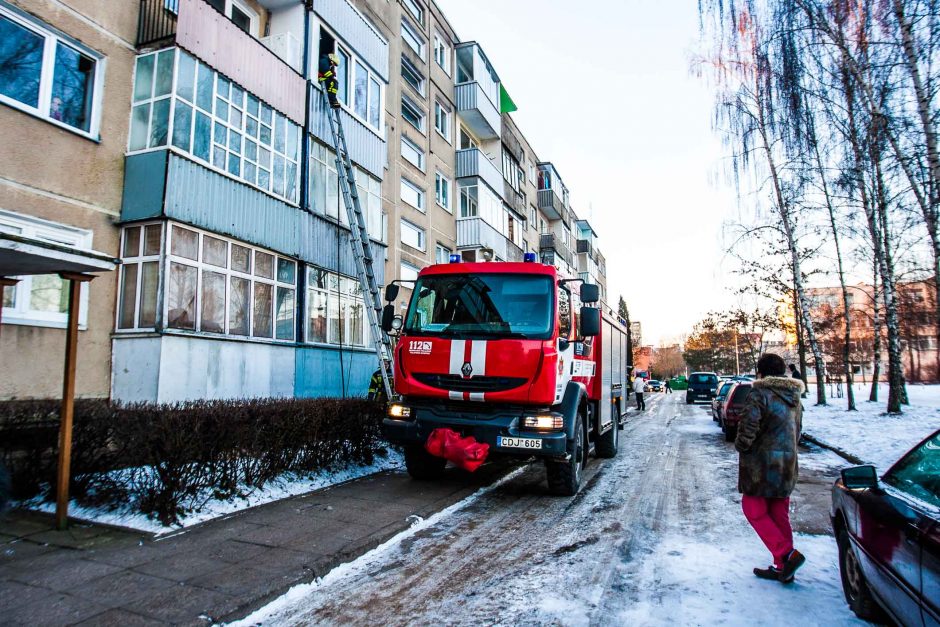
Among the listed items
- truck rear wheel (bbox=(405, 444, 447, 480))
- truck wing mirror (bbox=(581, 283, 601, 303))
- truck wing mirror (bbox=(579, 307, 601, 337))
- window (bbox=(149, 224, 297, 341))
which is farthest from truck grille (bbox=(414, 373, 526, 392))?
window (bbox=(149, 224, 297, 341))

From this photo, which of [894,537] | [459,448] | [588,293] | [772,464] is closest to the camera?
[894,537]

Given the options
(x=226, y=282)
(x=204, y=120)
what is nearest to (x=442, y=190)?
(x=204, y=120)

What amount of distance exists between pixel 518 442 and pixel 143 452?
3914 millimetres

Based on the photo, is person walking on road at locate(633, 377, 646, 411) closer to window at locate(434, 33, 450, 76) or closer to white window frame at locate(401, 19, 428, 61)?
window at locate(434, 33, 450, 76)

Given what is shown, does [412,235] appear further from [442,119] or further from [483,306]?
[483,306]

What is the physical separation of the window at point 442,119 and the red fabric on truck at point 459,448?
60.8 feet

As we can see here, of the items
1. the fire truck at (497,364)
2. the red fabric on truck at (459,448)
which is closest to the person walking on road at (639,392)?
the fire truck at (497,364)

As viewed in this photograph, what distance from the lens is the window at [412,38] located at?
2122cm

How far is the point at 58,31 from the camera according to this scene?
8.94 m

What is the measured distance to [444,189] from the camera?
23406mm

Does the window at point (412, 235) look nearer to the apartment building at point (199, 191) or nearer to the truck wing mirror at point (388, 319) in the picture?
the apartment building at point (199, 191)

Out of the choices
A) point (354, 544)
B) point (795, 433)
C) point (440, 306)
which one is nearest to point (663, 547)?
point (795, 433)

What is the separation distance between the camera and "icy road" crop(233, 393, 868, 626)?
3.78 metres

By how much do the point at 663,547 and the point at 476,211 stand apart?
798 inches
